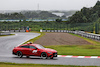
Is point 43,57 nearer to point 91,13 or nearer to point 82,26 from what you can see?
point 82,26

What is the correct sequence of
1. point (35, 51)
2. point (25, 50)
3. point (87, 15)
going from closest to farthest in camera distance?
point (35, 51), point (25, 50), point (87, 15)

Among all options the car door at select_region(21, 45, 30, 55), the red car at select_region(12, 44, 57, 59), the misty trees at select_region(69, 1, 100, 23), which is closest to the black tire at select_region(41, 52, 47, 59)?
the red car at select_region(12, 44, 57, 59)

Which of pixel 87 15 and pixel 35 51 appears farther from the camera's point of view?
pixel 87 15

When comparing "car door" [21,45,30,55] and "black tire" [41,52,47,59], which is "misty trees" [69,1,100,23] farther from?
"black tire" [41,52,47,59]

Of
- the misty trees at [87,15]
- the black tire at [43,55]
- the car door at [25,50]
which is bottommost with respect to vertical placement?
the black tire at [43,55]

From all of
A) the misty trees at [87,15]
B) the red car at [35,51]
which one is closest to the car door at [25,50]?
the red car at [35,51]

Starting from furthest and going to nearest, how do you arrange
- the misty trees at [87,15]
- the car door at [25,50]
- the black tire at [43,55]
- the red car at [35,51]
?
the misty trees at [87,15], the car door at [25,50], the black tire at [43,55], the red car at [35,51]

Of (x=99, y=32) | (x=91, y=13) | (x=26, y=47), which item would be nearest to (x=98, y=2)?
(x=91, y=13)

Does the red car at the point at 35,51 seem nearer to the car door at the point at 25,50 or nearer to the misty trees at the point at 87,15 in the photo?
the car door at the point at 25,50

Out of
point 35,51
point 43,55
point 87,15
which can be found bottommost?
point 43,55

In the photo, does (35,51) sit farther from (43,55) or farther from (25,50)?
(25,50)

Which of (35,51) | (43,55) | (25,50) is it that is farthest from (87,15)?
(43,55)

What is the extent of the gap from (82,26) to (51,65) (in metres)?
69.7

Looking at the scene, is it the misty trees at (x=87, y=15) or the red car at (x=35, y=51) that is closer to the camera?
the red car at (x=35, y=51)
